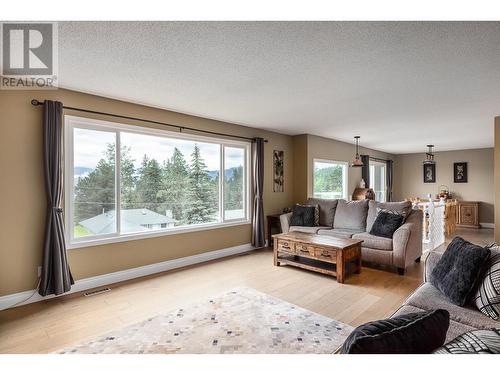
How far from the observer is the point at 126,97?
3.60m

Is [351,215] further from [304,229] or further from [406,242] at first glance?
[406,242]

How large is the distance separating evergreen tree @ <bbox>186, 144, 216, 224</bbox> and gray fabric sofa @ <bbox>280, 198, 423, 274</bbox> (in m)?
1.55

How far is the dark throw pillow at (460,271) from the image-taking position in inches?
73.9

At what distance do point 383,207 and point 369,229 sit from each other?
0.44 m

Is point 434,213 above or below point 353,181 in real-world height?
below

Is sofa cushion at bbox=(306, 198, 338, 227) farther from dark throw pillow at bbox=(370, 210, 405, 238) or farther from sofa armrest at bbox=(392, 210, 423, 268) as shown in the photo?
sofa armrest at bbox=(392, 210, 423, 268)

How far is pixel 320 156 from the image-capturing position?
262 inches

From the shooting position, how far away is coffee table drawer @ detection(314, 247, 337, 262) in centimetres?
373

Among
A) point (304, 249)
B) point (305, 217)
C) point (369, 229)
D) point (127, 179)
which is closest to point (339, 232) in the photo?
point (369, 229)

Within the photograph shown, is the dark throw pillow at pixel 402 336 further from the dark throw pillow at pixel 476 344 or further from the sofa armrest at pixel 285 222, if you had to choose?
the sofa armrest at pixel 285 222

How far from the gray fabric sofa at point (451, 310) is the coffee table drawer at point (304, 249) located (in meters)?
1.76
